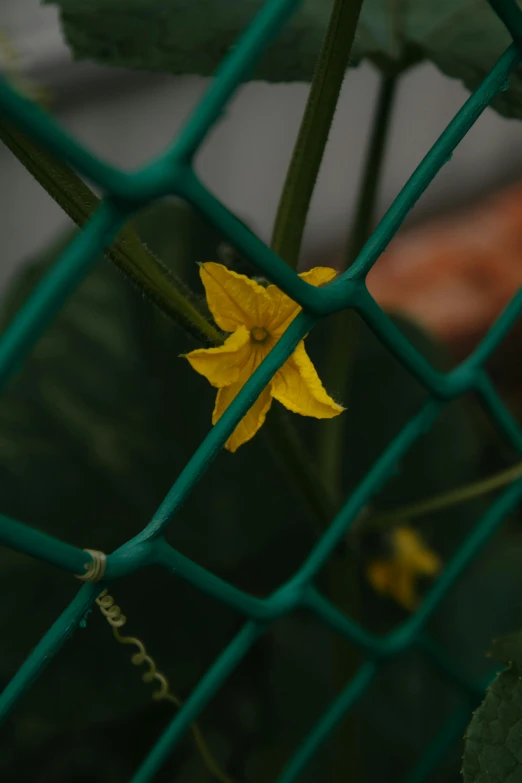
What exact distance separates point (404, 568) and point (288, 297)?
0.63 metres

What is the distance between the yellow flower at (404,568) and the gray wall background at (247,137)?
106 centimetres

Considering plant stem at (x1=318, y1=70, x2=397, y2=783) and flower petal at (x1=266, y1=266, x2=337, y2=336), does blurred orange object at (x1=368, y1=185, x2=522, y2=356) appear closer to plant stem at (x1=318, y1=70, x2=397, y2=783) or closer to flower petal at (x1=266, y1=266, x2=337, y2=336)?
plant stem at (x1=318, y1=70, x2=397, y2=783)

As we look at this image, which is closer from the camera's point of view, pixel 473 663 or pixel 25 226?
pixel 473 663

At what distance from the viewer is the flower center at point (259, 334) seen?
0.33 meters

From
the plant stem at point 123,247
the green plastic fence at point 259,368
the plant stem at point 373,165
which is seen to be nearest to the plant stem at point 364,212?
the plant stem at point 373,165

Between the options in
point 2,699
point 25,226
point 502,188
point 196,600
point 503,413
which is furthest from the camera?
point 502,188

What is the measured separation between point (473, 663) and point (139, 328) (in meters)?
0.48

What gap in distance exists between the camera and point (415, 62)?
1.92ft

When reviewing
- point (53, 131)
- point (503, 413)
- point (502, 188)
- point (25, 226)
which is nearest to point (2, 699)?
point (53, 131)

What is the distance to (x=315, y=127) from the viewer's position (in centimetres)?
37

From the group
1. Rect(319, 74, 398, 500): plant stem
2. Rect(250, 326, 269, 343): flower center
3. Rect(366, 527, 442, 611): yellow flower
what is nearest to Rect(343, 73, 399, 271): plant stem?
Rect(319, 74, 398, 500): plant stem

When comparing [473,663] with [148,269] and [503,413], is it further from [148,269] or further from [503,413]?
[148,269]

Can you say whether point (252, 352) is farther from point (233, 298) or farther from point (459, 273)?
point (459, 273)

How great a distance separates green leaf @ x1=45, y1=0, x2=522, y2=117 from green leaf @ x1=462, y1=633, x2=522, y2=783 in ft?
1.07
